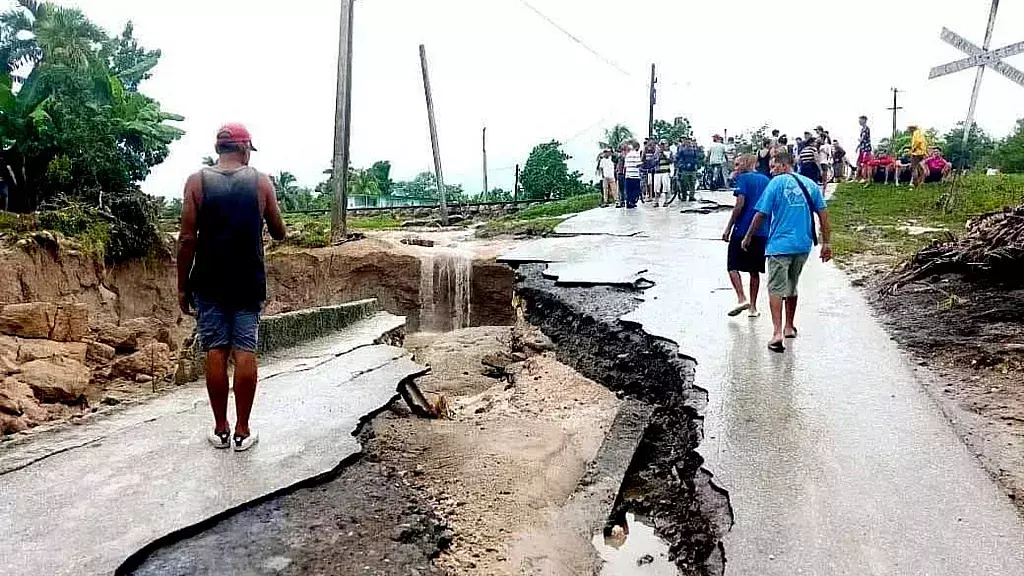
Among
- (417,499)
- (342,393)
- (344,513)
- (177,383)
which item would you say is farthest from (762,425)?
(177,383)

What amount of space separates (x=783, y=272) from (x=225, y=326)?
13.8 feet

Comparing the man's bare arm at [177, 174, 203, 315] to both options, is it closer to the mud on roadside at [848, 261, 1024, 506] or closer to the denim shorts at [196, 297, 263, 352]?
the denim shorts at [196, 297, 263, 352]

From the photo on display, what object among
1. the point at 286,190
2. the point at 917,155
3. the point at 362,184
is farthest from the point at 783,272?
the point at 362,184

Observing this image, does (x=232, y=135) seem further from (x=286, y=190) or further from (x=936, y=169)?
(x=286, y=190)

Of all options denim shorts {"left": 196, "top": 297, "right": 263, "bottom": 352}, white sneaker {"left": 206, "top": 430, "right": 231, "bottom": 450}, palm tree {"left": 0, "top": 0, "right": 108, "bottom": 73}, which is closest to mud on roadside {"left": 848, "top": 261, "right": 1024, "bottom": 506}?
denim shorts {"left": 196, "top": 297, "right": 263, "bottom": 352}

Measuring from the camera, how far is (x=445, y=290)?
14.5m

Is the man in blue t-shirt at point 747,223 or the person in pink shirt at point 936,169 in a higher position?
the person in pink shirt at point 936,169

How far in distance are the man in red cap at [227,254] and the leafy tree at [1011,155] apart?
92.2ft

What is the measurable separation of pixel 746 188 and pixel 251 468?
4.97 metres

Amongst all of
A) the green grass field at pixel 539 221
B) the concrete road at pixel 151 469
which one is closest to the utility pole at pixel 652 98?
the green grass field at pixel 539 221

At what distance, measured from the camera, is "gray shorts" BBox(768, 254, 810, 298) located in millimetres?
6328

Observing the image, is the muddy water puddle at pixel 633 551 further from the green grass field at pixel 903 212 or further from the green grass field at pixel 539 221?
the green grass field at pixel 539 221

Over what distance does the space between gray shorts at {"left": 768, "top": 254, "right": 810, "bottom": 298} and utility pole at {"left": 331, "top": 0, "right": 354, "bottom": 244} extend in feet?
34.8

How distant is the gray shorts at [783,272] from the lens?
249 inches
